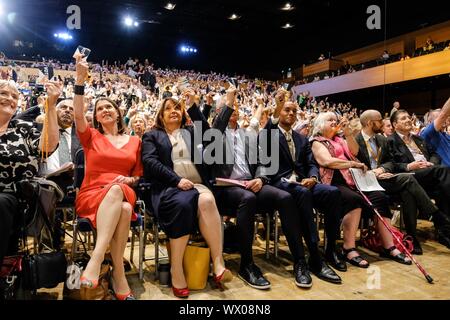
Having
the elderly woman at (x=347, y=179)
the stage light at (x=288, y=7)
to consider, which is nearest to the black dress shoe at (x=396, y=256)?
the elderly woman at (x=347, y=179)

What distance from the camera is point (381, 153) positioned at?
3055mm

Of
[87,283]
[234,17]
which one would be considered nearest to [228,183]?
[87,283]

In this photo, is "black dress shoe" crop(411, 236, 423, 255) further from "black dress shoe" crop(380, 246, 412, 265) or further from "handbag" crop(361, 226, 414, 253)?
"black dress shoe" crop(380, 246, 412, 265)

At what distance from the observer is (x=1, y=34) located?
15.7 meters

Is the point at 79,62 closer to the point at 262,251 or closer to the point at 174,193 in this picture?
the point at 174,193

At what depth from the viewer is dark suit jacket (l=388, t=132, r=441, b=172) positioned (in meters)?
3.12

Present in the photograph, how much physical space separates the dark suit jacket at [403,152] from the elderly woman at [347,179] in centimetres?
52

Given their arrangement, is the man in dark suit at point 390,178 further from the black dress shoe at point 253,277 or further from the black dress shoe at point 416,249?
the black dress shoe at point 253,277

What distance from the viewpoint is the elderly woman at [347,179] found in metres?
2.60

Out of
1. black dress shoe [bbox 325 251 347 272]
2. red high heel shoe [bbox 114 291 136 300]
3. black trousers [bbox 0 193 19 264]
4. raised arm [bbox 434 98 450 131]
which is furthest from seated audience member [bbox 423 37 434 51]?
black trousers [bbox 0 193 19 264]

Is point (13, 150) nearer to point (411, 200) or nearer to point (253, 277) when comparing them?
point (253, 277)

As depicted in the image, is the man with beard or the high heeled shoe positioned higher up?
the man with beard

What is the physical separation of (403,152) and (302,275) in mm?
1689

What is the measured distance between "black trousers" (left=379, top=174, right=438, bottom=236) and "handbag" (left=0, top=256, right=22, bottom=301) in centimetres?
270
